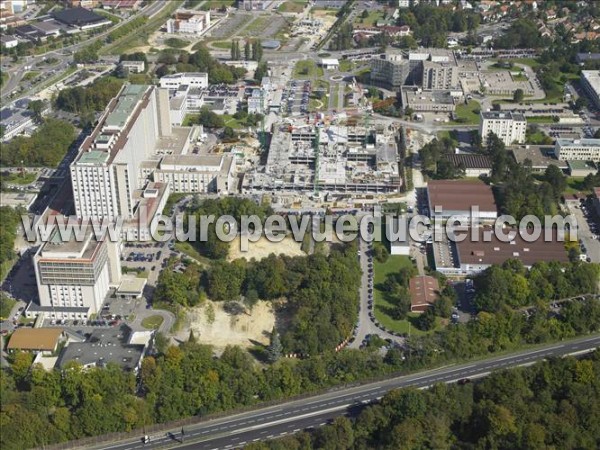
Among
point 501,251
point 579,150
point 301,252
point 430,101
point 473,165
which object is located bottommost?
point 301,252

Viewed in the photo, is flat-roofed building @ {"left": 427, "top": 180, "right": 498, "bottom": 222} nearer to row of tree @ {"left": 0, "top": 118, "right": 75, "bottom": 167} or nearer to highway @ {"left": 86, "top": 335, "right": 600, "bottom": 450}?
highway @ {"left": 86, "top": 335, "right": 600, "bottom": 450}

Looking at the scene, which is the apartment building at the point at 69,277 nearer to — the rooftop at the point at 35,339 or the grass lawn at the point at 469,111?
the rooftop at the point at 35,339

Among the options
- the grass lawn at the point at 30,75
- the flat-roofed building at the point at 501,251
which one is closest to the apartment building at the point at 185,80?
the grass lawn at the point at 30,75

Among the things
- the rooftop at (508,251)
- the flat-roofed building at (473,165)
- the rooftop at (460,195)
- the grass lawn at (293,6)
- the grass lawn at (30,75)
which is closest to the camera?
the rooftop at (508,251)

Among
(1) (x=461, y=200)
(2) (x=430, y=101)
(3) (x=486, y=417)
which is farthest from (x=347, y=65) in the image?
(3) (x=486, y=417)

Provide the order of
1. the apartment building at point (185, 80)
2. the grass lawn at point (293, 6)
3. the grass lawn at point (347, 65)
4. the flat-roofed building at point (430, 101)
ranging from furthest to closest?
the grass lawn at point (293, 6) → the grass lawn at point (347, 65) → the apartment building at point (185, 80) → the flat-roofed building at point (430, 101)

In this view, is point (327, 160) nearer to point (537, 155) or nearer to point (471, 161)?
point (471, 161)

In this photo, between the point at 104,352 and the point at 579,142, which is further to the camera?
the point at 579,142
